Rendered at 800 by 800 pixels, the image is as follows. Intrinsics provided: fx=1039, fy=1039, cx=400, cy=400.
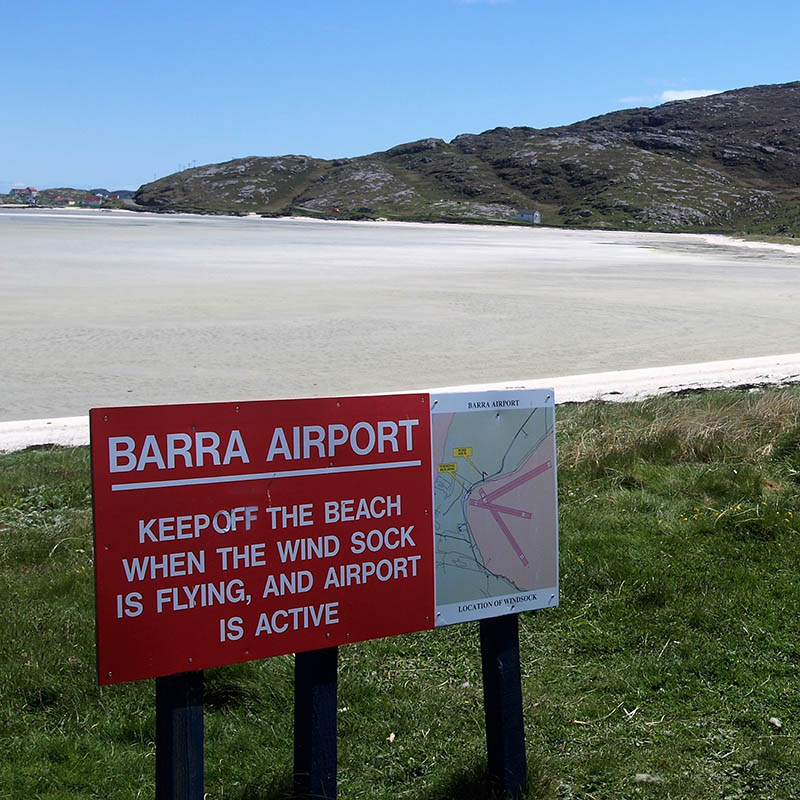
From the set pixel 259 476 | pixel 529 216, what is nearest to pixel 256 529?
pixel 259 476

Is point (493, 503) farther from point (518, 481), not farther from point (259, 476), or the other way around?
point (259, 476)

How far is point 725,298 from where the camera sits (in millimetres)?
22484

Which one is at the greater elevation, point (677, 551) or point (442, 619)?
point (442, 619)

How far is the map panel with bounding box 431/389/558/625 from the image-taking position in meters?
2.89

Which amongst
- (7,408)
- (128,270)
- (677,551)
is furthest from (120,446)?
(128,270)

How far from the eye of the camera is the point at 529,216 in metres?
127

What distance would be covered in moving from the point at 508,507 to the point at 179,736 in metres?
1.08

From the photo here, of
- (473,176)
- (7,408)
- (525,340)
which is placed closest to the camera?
(7,408)

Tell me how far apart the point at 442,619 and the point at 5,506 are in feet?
12.2

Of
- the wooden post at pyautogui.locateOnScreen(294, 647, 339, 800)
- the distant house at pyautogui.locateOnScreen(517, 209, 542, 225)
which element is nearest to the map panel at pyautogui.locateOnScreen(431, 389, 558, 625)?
the wooden post at pyautogui.locateOnScreen(294, 647, 339, 800)

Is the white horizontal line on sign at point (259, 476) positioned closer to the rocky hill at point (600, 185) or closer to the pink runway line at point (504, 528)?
the pink runway line at point (504, 528)

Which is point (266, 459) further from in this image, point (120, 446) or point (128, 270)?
point (128, 270)

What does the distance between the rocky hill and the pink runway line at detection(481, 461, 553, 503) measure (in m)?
101

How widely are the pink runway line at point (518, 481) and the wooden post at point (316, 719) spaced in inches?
24.0
